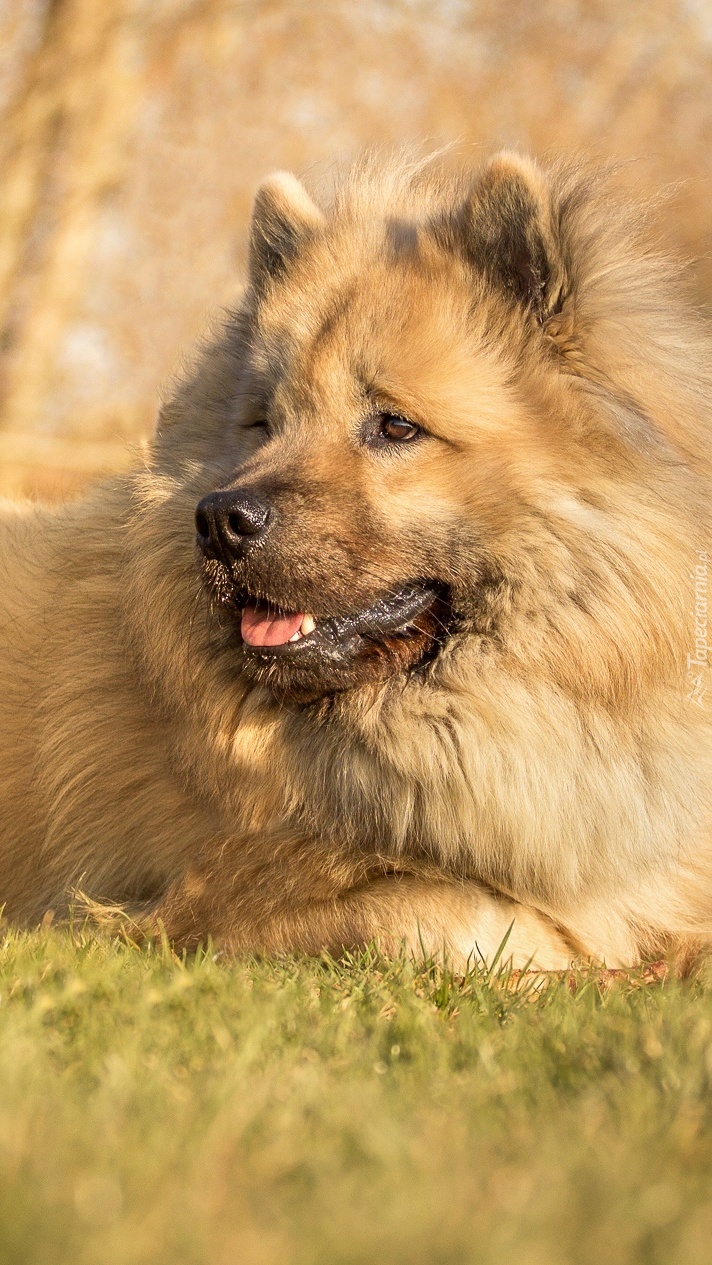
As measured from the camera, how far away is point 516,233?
330 centimetres

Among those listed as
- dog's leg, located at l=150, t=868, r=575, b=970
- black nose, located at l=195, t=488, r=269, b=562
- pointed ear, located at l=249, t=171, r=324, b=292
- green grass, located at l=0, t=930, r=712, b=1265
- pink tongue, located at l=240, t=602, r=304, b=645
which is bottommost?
dog's leg, located at l=150, t=868, r=575, b=970

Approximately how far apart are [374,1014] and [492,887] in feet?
3.09

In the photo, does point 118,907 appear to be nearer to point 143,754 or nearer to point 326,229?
point 143,754

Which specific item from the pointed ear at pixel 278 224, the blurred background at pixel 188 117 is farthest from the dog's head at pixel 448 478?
the blurred background at pixel 188 117

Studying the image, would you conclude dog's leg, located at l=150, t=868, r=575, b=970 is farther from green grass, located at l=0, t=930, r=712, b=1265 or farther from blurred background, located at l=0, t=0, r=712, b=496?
blurred background, located at l=0, t=0, r=712, b=496

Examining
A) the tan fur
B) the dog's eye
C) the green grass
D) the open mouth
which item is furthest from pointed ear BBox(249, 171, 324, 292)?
the green grass

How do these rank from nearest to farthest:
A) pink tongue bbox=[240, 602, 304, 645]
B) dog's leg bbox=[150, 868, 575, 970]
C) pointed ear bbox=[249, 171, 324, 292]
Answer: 1. dog's leg bbox=[150, 868, 575, 970]
2. pink tongue bbox=[240, 602, 304, 645]
3. pointed ear bbox=[249, 171, 324, 292]

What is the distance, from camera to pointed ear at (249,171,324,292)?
3.86 meters

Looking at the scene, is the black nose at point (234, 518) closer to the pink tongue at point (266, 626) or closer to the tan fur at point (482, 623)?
the tan fur at point (482, 623)

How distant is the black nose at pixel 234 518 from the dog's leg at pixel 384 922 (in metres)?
0.86

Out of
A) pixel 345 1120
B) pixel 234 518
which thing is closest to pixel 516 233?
pixel 234 518

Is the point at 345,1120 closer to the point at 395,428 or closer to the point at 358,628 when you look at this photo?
the point at 358,628

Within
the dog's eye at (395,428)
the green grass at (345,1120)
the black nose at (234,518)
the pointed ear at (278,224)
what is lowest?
the green grass at (345,1120)

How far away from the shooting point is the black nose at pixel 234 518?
10.1 ft
